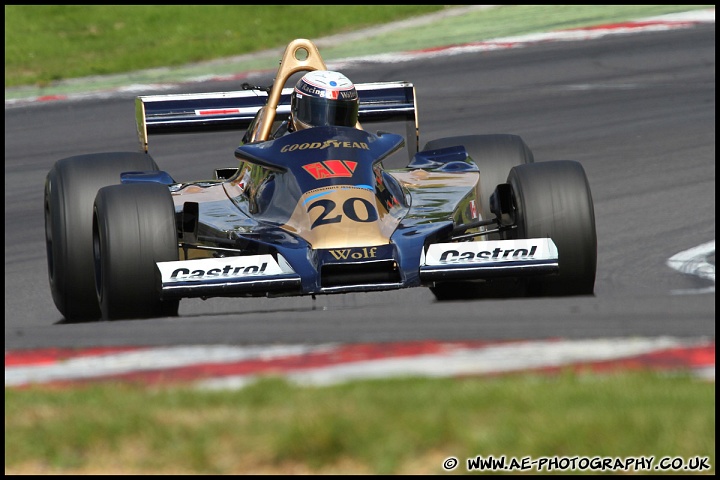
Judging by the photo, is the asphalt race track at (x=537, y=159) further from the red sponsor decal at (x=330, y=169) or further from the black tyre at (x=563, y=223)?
the red sponsor decal at (x=330, y=169)

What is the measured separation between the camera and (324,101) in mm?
8289

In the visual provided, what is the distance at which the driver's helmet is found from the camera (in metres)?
8.30

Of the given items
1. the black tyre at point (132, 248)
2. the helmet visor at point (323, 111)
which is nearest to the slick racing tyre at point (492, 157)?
the helmet visor at point (323, 111)

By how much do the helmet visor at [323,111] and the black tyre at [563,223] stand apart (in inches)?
54.2

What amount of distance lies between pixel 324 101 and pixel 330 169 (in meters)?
0.76

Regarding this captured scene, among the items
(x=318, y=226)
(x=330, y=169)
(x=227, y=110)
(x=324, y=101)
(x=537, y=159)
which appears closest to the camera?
(x=318, y=226)

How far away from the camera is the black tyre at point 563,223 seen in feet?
24.0

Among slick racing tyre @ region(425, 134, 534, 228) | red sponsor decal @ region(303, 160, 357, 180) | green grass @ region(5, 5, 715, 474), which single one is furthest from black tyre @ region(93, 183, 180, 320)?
slick racing tyre @ region(425, 134, 534, 228)

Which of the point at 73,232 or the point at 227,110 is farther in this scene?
the point at 227,110

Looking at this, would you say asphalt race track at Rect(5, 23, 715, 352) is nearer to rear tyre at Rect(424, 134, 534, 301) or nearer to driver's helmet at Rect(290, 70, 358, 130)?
rear tyre at Rect(424, 134, 534, 301)

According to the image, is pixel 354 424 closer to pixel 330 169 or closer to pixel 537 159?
pixel 330 169

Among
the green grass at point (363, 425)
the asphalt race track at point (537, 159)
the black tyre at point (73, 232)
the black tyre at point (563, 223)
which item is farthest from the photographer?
the black tyre at point (73, 232)

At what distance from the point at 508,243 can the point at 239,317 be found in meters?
1.58

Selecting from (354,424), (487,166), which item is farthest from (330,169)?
(354,424)
